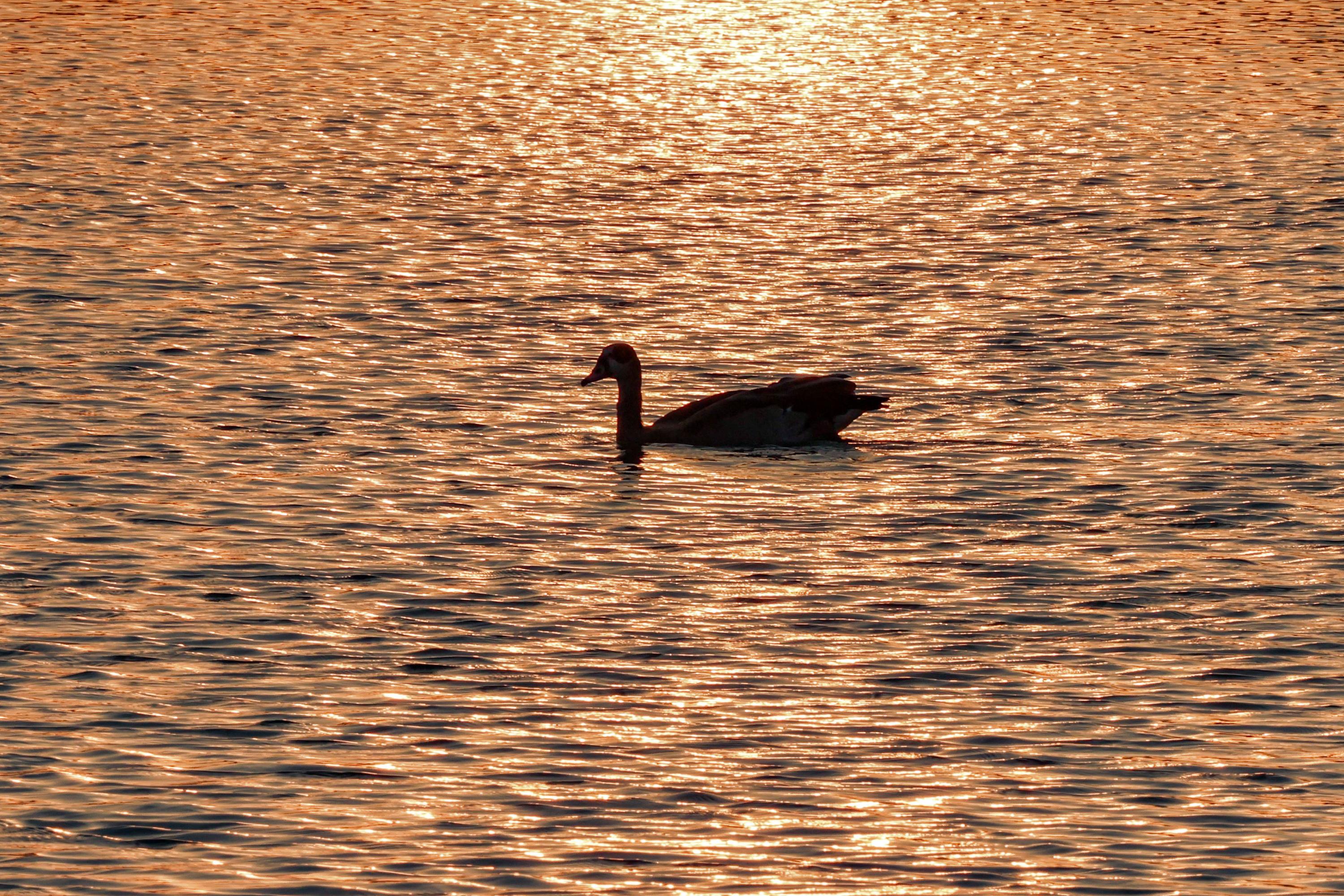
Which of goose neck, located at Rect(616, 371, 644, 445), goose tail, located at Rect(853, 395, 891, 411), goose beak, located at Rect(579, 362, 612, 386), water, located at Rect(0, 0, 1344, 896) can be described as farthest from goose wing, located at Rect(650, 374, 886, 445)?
goose beak, located at Rect(579, 362, 612, 386)

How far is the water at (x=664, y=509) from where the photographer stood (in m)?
12.4

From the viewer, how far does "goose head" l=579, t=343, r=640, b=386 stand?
854 inches

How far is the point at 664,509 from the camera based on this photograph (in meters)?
19.4

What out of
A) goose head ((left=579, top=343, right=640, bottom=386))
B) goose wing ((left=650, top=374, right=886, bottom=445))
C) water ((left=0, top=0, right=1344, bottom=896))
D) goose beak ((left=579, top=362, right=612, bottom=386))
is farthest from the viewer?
goose beak ((left=579, top=362, right=612, bottom=386))

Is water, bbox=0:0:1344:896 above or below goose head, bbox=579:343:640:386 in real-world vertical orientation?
below

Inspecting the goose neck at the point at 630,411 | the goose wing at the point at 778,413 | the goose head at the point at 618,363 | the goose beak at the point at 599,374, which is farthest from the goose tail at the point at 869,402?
the goose beak at the point at 599,374

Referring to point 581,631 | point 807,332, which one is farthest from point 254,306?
point 581,631

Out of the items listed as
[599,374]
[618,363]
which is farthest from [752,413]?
[599,374]

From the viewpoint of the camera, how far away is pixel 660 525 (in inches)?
738

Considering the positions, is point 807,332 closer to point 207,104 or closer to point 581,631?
point 581,631

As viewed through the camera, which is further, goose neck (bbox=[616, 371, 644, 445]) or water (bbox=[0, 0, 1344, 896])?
goose neck (bbox=[616, 371, 644, 445])

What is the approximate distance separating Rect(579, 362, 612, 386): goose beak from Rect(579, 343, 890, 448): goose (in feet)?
0.26

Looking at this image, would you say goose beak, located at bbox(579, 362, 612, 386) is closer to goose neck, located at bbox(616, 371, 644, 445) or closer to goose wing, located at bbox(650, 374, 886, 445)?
goose neck, located at bbox(616, 371, 644, 445)

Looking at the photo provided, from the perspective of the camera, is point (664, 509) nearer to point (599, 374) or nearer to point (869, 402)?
point (869, 402)
